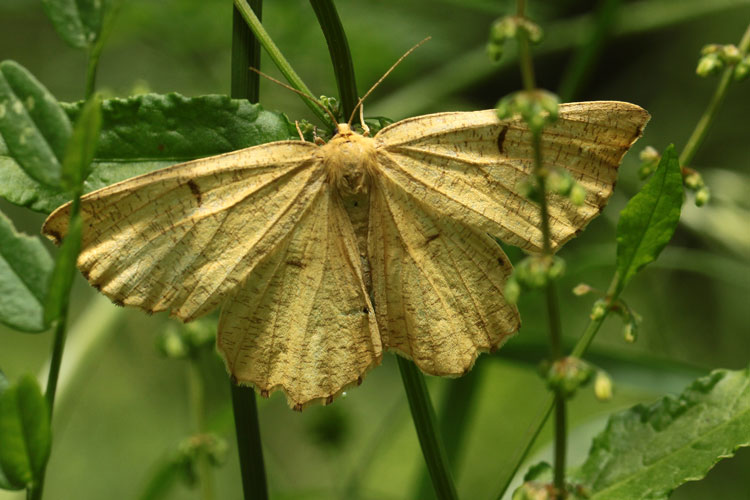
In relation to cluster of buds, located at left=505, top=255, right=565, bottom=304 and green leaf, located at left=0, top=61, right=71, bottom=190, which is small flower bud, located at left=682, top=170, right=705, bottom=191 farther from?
green leaf, located at left=0, top=61, right=71, bottom=190

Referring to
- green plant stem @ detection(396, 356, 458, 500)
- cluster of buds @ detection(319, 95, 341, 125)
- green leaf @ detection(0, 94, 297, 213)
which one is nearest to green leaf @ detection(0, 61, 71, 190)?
green leaf @ detection(0, 94, 297, 213)

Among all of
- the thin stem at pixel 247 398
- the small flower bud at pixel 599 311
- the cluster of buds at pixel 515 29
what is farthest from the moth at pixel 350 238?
the cluster of buds at pixel 515 29

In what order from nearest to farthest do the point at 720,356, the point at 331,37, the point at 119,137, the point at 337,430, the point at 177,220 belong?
the point at 331,37, the point at 119,137, the point at 177,220, the point at 337,430, the point at 720,356

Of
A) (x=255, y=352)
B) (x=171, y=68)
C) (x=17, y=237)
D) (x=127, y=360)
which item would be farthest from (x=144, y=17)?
(x=127, y=360)

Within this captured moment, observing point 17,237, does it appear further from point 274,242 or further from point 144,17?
point 144,17

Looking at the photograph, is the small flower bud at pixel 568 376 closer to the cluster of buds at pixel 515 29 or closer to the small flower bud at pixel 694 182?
the cluster of buds at pixel 515 29

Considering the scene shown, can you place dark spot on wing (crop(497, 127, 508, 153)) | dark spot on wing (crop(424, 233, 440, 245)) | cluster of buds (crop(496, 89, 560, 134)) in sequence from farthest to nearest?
dark spot on wing (crop(424, 233, 440, 245)) → dark spot on wing (crop(497, 127, 508, 153)) → cluster of buds (crop(496, 89, 560, 134))
